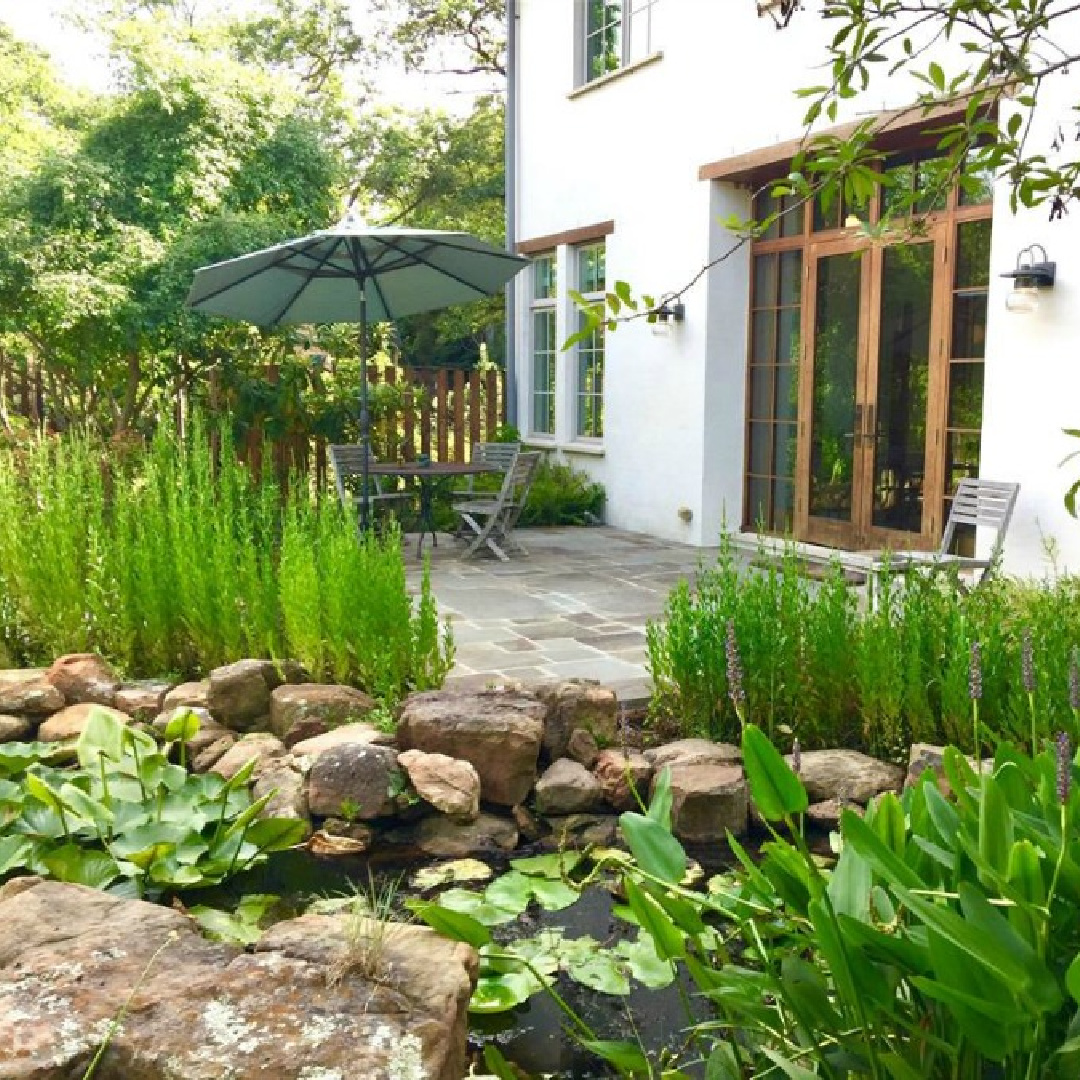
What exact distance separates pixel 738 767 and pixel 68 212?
8.06 metres

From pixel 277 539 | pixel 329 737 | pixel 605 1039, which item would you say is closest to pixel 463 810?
pixel 329 737

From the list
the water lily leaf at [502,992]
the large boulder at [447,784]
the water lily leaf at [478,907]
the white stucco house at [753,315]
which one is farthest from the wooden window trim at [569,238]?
the water lily leaf at [502,992]

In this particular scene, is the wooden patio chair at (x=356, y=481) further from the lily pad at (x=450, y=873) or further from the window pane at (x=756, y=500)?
the lily pad at (x=450, y=873)

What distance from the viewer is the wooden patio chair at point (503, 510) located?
8.16 m

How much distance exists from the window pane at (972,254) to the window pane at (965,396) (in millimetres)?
487

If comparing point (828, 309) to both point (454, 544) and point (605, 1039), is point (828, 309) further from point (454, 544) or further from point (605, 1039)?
point (605, 1039)

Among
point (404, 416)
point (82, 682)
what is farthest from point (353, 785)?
point (404, 416)

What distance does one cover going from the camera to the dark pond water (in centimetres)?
237

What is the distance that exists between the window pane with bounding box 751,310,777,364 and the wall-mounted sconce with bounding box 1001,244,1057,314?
253 cm

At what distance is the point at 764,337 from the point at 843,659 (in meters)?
5.26

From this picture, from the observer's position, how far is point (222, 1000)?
2.00 metres

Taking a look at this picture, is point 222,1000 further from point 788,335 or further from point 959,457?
point 788,335

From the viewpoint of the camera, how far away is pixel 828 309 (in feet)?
26.2

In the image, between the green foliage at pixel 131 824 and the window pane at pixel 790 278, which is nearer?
the green foliage at pixel 131 824
